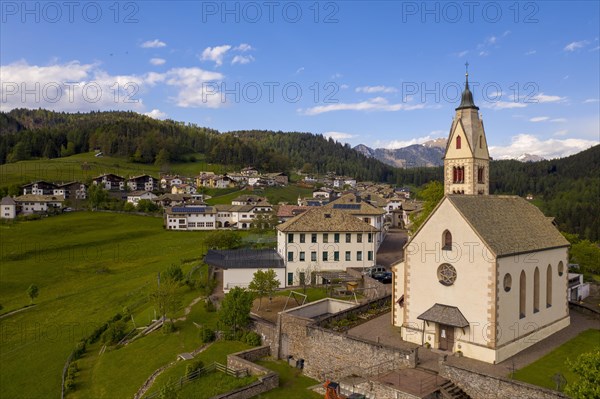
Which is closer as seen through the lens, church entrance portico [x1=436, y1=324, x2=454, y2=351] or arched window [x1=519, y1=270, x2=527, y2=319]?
church entrance portico [x1=436, y1=324, x2=454, y2=351]

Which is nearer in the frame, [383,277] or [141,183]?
[383,277]

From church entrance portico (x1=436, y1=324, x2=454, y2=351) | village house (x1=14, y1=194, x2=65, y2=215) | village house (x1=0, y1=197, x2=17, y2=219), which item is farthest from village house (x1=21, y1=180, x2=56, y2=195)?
church entrance portico (x1=436, y1=324, x2=454, y2=351)

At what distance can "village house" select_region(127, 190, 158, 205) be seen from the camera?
431ft

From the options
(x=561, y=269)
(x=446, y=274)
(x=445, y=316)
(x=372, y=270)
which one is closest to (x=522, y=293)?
(x=446, y=274)

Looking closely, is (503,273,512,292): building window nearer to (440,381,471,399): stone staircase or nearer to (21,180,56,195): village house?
(440,381,471,399): stone staircase

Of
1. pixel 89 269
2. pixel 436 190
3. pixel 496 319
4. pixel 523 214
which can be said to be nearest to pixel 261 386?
pixel 496 319

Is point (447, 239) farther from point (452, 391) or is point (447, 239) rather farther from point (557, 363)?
point (452, 391)

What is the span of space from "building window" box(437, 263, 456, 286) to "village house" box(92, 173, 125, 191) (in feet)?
423

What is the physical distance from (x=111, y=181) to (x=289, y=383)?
425 ft

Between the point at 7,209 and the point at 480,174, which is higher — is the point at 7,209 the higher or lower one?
the lower one

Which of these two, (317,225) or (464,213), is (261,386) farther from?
(317,225)

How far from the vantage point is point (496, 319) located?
2867 centimetres

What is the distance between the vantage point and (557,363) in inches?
1122

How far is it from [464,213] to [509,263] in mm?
4211
